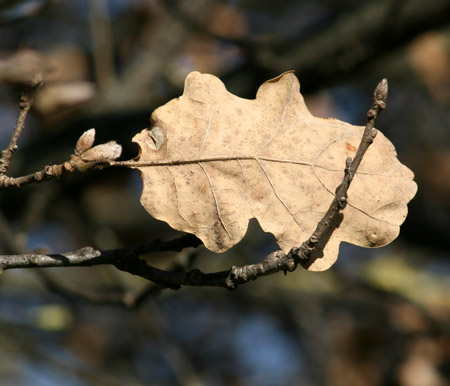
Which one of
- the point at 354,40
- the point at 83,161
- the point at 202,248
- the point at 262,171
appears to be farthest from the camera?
the point at 354,40

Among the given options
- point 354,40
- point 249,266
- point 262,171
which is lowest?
point 249,266

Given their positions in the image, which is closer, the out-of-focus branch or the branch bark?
the branch bark

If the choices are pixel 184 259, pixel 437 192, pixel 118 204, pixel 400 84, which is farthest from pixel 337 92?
pixel 184 259

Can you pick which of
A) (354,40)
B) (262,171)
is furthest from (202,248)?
(354,40)

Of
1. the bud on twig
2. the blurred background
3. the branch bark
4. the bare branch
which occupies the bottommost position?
the branch bark

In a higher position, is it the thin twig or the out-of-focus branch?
the out-of-focus branch

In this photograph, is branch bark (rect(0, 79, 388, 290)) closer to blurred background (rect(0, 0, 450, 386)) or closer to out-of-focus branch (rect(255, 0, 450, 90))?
blurred background (rect(0, 0, 450, 386))

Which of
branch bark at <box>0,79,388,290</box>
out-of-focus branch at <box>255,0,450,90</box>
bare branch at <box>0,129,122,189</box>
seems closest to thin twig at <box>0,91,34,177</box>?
bare branch at <box>0,129,122,189</box>

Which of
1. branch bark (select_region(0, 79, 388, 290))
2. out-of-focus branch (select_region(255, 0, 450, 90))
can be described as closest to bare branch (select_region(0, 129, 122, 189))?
branch bark (select_region(0, 79, 388, 290))

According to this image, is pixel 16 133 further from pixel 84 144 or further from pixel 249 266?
pixel 249 266
